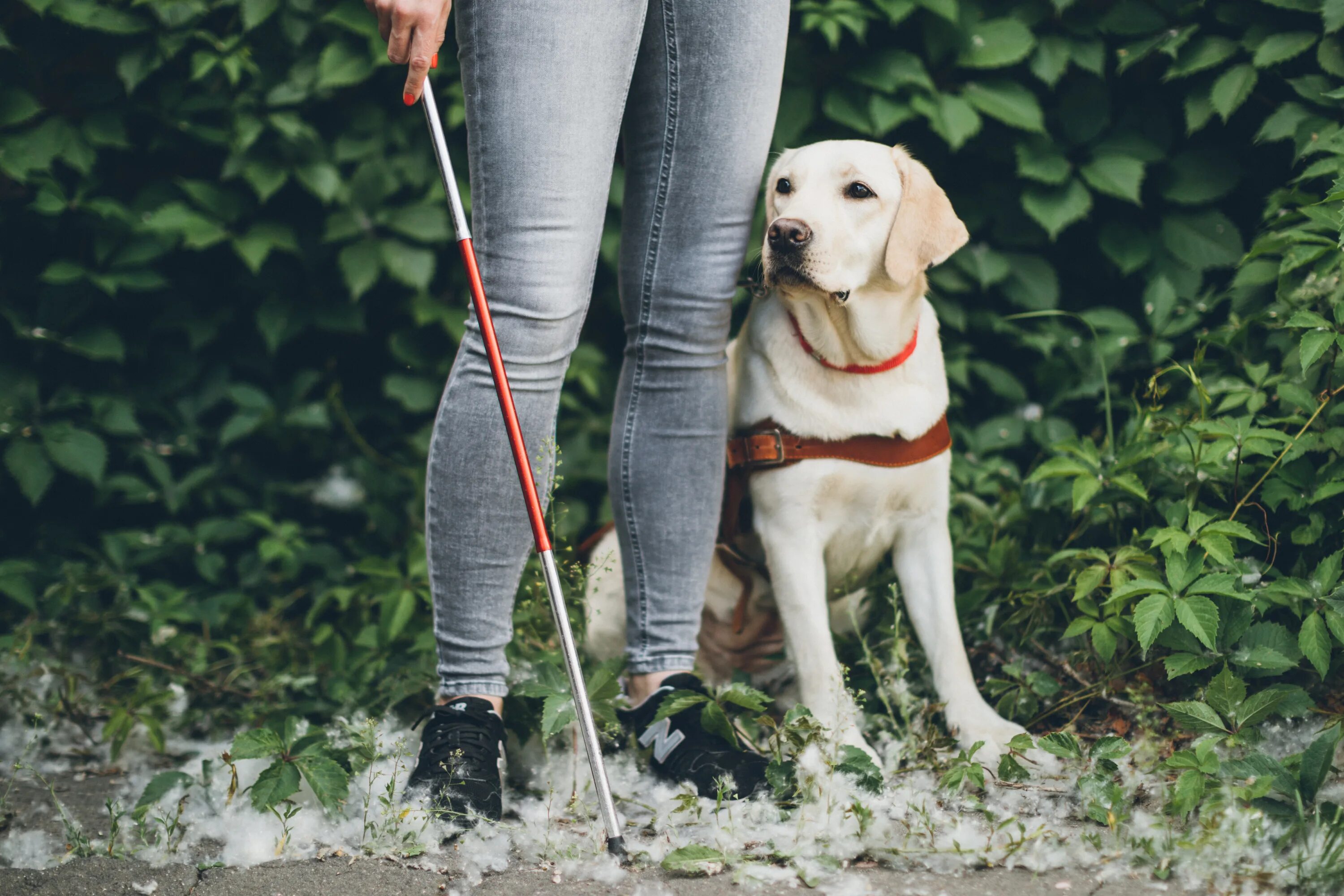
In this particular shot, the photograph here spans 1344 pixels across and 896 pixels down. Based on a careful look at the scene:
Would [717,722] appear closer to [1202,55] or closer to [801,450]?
[801,450]

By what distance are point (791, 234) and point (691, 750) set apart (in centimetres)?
100

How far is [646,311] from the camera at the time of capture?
1.99 metres

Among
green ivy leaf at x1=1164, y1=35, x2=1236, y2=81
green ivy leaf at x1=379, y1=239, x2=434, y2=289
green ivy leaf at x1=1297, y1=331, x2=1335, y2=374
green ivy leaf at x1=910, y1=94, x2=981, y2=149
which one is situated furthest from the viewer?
green ivy leaf at x1=379, y1=239, x2=434, y2=289

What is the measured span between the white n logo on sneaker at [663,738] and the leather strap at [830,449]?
22.3 inches

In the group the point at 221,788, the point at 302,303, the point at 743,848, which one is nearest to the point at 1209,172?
the point at 743,848

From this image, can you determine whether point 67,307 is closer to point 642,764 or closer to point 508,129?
point 508,129

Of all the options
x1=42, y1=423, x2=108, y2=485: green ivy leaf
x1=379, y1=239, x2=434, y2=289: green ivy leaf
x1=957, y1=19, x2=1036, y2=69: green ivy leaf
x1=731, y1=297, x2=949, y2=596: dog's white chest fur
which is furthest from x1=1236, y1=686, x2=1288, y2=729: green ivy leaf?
x1=42, y1=423, x2=108, y2=485: green ivy leaf

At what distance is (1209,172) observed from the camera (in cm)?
297

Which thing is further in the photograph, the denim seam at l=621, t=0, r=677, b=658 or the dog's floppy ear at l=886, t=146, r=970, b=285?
the dog's floppy ear at l=886, t=146, r=970, b=285

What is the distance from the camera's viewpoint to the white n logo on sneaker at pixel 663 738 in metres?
1.93

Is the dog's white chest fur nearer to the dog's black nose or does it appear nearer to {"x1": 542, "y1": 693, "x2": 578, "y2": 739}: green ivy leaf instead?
the dog's black nose

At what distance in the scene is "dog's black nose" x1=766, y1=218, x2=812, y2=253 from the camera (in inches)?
80.4

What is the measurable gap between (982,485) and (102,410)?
261cm

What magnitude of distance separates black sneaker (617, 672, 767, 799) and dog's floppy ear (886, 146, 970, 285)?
943 mm
